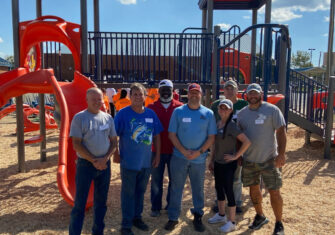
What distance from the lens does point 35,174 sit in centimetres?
576

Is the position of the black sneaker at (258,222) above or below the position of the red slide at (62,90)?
below

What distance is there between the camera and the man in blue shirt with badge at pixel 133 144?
3146mm

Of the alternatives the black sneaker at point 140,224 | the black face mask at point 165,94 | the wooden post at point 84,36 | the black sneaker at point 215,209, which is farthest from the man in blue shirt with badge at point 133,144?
the wooden post at point 84,36

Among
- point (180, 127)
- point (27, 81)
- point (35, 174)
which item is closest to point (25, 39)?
point (27, 81)

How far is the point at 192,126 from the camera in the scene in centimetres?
315

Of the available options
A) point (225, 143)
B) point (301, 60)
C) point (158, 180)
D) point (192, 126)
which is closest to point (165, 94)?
point (192, 126)

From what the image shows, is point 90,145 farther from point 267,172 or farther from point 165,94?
point 267,172

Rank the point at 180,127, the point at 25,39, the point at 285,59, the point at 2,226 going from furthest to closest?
the point at 25,39
the point at 285,59
the point at 2,226
the point at 180,127

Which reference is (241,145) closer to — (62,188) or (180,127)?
(180,127)

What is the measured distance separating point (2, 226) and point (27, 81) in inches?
83.0

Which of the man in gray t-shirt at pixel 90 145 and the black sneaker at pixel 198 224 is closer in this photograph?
the man in gray t-shirt at pixel 90 145

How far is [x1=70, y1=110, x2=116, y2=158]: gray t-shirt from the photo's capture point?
2.75 m

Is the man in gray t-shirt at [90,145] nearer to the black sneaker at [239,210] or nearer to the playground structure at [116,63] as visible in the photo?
the playground structure at [116,63]

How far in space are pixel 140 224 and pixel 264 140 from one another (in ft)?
5.67
